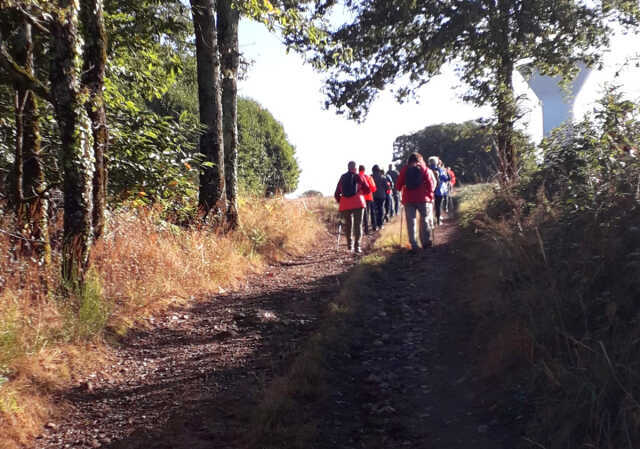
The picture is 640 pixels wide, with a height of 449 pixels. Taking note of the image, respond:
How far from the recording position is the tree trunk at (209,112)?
339 inches

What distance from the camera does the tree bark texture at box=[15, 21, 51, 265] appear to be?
5.41 metres

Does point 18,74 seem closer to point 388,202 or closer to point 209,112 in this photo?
point 209,112

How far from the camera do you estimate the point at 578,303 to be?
3732mm

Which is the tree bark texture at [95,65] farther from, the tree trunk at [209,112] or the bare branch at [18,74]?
the tree trunk at [209,112]

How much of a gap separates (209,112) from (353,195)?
3.72 meters

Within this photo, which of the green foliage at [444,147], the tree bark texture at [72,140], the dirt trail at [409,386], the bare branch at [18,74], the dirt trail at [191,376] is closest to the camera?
the dirt trail at [409,386]

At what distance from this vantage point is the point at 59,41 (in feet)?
16.9

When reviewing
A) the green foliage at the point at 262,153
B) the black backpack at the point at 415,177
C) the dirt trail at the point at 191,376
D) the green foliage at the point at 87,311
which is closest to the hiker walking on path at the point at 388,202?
the green foliage at the point at 262,153

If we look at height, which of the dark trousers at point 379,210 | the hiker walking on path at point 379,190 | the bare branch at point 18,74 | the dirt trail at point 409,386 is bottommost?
the dirt trail at point 409,386

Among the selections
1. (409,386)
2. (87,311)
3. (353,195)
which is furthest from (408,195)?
(87,311)

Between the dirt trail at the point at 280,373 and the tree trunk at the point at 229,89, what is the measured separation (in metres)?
3.51

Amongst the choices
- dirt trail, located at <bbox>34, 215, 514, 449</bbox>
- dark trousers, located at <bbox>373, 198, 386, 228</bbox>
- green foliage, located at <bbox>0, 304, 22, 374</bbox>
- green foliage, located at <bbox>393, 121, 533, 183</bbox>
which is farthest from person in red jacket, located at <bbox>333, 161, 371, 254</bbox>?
green foliage, located at <bbox>393, 121, 533, 183</bbox>

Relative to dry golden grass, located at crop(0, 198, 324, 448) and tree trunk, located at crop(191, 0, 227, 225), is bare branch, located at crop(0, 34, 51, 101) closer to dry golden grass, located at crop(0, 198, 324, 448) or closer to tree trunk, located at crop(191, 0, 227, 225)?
dry golden grass, located at crop(0, 198, 324, 448)

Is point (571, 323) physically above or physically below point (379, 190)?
below
